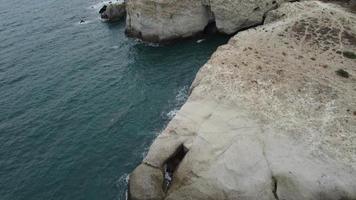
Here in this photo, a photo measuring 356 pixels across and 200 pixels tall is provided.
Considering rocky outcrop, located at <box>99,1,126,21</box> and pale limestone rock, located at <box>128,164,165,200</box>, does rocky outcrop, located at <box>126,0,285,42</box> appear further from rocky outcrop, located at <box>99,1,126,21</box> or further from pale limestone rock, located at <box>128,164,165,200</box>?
pale limestone rock, located at <box>128,164,165,200</box>

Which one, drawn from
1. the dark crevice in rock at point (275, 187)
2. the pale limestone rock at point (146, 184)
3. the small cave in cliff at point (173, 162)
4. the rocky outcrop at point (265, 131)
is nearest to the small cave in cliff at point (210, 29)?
the rocky outcrop at point (265, 131)

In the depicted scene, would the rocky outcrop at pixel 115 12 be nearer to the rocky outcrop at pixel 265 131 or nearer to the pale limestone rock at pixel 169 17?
the pale limestone rock at pixel 169 17

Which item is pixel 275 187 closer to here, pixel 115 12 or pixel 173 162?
pixel 173 162

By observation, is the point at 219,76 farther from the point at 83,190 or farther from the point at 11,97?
the point at 11,97

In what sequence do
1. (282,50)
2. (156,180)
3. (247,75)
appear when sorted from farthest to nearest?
(282,50)
(247,75)
(156,180)

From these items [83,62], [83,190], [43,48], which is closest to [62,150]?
[83,190]

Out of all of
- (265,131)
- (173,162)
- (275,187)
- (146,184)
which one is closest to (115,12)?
(173,162)
